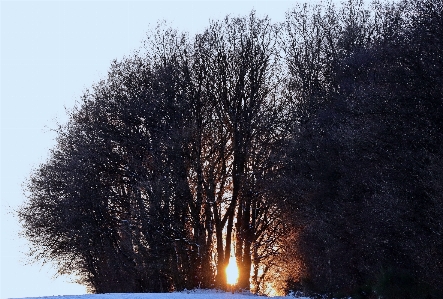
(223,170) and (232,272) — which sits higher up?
(223,170)

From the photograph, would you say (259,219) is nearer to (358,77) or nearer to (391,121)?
(358,77)

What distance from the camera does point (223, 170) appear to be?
123 feet

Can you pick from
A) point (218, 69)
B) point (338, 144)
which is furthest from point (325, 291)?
point (218, 69)

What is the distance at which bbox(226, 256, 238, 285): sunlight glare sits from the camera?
35734 millimetres

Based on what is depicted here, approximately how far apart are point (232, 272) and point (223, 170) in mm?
5335

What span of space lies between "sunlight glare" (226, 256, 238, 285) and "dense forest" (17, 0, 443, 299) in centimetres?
35

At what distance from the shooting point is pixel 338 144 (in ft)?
109

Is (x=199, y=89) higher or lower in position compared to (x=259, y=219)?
higher

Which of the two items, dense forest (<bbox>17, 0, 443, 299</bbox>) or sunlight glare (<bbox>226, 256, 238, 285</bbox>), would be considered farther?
sunlight glare (<bbox>226, 256, 238, 285</bbox>)

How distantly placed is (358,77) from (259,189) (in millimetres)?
7925

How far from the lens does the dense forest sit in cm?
3119

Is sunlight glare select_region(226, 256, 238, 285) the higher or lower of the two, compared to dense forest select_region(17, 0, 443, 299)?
lower

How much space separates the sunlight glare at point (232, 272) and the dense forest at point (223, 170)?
0.35 meters

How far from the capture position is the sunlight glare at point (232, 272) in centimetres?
3573
